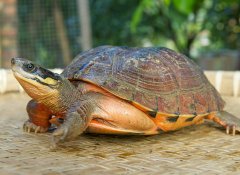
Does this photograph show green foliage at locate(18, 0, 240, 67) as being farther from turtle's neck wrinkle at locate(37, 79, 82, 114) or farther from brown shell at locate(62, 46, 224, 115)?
turtle's neck wrinkle at locate(37, 79, 82, 114)

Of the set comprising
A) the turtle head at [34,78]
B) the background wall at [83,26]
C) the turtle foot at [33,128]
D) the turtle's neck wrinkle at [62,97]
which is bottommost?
the turtle foot at [33,128]

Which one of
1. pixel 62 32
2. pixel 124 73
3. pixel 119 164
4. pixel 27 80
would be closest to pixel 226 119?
pixel 124 73

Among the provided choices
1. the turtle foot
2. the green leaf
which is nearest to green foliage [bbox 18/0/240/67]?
the green leaf

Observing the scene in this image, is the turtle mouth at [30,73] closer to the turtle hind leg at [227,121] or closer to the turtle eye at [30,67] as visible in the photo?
the turtle eye at [30,67]

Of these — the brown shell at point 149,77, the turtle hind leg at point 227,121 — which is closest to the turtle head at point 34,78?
the brown shell at point 149,77

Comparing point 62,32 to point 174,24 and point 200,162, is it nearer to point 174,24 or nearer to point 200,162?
point 174,24

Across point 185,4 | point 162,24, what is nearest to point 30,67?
point 185,4
